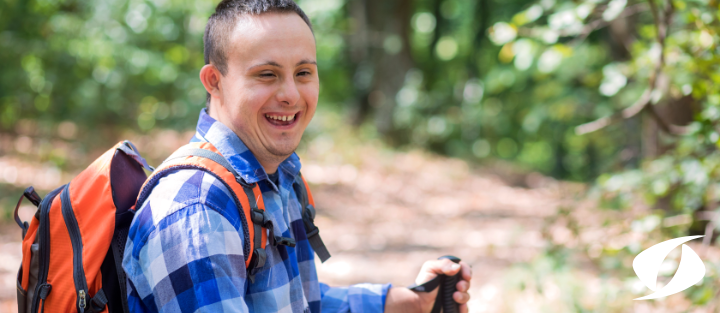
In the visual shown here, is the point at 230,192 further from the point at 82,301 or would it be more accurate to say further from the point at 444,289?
Result: the point at 444,289

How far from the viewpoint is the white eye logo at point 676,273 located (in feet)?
9.37

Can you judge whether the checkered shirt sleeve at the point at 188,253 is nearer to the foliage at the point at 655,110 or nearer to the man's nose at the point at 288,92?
the man's nose at the point at 288,92

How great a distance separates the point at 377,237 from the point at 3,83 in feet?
16.9

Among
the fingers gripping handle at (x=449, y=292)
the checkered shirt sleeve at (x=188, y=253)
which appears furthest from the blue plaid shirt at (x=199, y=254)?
the fingers gripping handle at (x=449, y=292)

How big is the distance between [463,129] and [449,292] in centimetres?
1114

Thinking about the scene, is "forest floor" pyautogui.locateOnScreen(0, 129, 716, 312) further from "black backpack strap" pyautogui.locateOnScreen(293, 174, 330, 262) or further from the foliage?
"black backpack strap" pyautogui.locateOnScreen(293, 174, 330, 262)

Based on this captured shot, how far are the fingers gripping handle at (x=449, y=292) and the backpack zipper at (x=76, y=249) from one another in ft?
3.91

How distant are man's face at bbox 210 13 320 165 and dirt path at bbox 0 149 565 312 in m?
3.04

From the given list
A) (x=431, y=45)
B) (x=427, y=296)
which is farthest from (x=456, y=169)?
(x=427, y=296)

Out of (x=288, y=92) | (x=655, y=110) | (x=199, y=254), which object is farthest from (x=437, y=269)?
(x=655, y=110)

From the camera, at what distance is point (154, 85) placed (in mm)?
7938

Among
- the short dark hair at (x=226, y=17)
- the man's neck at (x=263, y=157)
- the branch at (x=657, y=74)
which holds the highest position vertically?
the branch at (x=657, y=74)

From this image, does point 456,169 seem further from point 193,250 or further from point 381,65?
point 193,250

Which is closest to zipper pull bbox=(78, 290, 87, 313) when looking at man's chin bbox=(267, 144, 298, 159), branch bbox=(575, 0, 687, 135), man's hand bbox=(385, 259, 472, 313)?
man's chin bbox=(267, 144, 298, 159)
